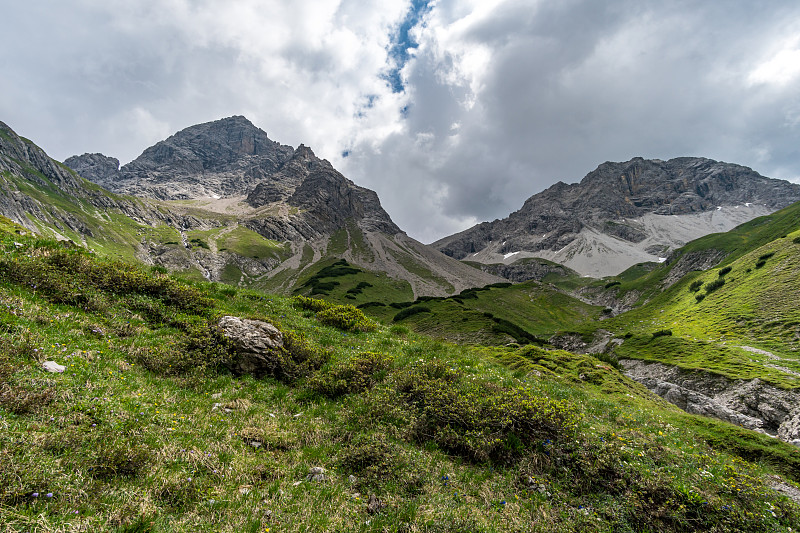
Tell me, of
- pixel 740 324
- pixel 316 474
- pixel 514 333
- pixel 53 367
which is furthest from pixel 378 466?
pixel 740 324

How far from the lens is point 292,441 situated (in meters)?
8.34

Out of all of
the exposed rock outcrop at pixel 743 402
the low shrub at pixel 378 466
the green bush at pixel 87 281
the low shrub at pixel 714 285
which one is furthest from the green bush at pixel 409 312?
the low shrub at pixel 378 466

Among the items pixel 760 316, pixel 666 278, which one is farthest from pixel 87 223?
pixel 666 278

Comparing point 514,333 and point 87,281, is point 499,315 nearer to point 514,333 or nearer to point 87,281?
point 514,333

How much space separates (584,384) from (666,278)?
634ft

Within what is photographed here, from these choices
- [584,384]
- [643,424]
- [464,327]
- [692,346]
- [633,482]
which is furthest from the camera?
[464,327]

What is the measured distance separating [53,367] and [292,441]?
19.1ft

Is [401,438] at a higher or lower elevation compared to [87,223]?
lower

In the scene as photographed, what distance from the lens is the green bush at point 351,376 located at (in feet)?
37.6

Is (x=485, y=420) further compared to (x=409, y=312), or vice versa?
(x=409, y=312)

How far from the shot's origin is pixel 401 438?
920 centimetres

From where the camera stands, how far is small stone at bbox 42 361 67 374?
23.4 ft

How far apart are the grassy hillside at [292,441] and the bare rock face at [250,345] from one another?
370 millimetres

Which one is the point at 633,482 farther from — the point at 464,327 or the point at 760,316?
the point at 760,316
